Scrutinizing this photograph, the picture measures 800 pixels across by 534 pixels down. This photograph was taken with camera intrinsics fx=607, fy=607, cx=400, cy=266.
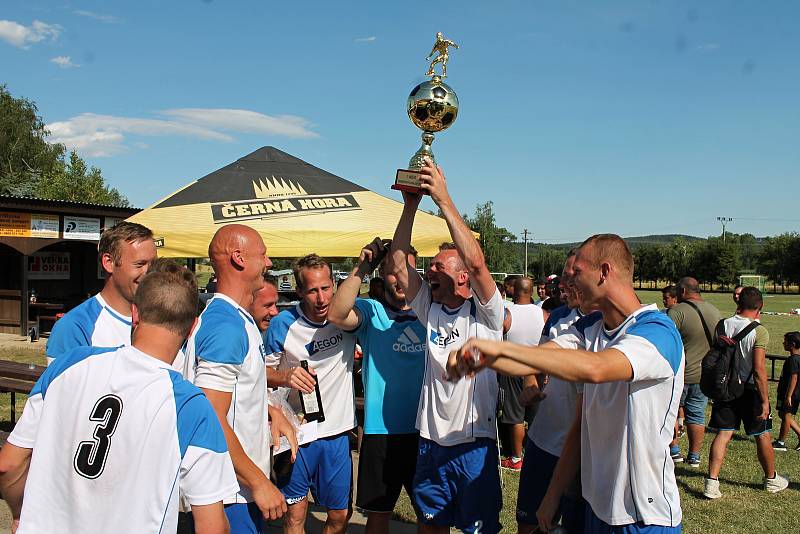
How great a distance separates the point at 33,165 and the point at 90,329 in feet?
159

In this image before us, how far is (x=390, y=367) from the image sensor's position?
399cm

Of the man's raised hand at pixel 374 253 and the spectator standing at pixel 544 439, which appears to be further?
the man's raised hand at pixel 374 253

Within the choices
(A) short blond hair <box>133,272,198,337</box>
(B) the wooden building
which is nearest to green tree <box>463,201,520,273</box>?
(B) the wooden building

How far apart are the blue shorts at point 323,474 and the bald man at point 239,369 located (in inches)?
33.6

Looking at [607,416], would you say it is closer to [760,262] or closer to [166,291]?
[166,291]

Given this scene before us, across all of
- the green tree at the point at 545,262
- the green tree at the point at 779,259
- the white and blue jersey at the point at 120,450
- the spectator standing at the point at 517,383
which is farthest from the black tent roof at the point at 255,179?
the green tree at the point at 545,262

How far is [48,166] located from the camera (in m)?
44.6

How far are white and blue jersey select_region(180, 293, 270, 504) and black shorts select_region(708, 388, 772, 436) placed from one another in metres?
5.15

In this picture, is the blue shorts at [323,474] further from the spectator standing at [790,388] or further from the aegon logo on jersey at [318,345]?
the spectator standing at [790,388]

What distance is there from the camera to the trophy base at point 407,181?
352 centimetres

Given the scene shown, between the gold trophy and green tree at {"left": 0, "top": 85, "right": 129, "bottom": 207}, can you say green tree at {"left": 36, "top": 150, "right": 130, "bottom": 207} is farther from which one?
the gold trophy

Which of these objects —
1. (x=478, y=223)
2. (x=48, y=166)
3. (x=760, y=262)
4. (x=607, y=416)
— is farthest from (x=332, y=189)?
(x=760, y=262)

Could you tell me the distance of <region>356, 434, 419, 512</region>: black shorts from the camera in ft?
12.8

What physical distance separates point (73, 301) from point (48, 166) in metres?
31.5
